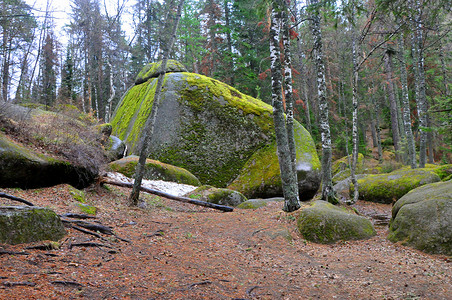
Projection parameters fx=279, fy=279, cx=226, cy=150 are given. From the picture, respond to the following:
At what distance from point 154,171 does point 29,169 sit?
5880 mm

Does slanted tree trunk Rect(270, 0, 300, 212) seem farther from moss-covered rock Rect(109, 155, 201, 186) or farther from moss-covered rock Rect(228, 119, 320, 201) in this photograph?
moss-covered rock Rect(109, 155, 201, 186)

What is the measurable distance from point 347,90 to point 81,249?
2799 centimetres

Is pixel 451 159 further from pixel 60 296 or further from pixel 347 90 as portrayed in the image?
pixel 60 296

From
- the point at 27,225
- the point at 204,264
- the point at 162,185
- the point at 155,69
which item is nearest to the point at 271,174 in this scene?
the point at 162,185

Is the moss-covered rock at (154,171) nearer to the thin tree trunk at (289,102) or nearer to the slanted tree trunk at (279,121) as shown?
the thin tree trunk at (289,102)

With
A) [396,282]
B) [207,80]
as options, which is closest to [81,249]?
[396,282]

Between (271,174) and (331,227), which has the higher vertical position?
(271,174)

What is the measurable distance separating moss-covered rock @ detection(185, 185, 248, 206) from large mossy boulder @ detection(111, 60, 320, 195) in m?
3.04

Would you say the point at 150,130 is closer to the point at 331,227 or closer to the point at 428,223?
the point at 331,227

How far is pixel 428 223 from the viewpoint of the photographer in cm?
606

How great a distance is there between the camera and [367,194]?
14328 millimetres

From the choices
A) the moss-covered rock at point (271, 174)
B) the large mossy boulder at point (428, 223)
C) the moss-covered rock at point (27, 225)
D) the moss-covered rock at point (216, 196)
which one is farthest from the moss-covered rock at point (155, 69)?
the large mossy boulder at point (428, 223)

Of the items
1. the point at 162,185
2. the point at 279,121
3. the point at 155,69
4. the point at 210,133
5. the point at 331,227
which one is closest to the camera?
the point at 331,227

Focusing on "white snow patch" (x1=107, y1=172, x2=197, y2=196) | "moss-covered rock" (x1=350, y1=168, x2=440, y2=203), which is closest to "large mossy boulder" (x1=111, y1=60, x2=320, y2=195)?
"white snow patch" (x1=107, y1=172, x2=197, y2=196)
